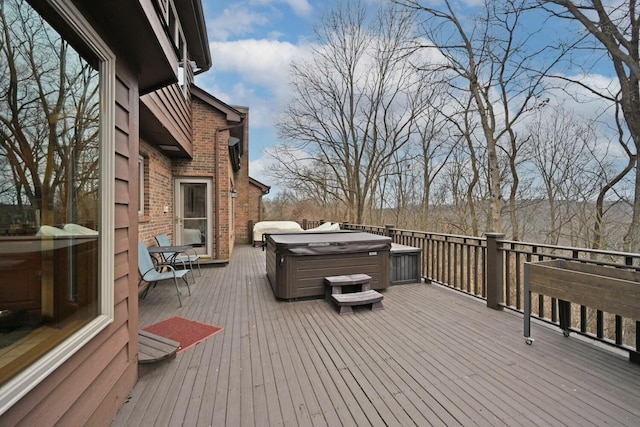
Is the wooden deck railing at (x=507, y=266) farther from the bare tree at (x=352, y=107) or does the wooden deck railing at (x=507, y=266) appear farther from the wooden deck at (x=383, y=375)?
the bare tree at (x=352, y=107)

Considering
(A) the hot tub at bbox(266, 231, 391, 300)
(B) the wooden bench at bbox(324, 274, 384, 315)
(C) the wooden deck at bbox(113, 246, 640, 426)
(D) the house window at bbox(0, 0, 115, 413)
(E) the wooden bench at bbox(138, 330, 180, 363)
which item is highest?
(D) the house window at bbox(0, 0, 115, 413)

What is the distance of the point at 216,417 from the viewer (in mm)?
1755

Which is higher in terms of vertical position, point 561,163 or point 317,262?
point 561,163

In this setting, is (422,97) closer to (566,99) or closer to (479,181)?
(479,181)

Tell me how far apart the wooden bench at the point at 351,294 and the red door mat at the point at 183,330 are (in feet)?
4.75

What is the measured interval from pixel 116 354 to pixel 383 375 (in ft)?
6.05

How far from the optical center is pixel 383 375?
86.6 inches

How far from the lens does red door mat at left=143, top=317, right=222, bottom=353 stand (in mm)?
2807

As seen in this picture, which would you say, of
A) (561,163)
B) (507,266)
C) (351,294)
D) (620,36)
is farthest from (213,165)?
(561,163)

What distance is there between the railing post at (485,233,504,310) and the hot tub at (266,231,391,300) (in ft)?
4.71

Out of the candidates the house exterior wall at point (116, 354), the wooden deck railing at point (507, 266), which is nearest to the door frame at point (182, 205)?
the wooden deck railing at point (507, 266)

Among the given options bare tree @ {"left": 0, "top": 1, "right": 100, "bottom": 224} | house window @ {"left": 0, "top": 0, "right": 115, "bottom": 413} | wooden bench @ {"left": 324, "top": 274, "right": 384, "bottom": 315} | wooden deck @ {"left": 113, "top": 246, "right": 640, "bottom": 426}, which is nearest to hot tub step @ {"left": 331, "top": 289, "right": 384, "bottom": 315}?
wooden bench @ {"left": 324, "top": 274, "right": 384, "bottom": 315}

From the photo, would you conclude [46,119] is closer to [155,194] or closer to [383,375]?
[383,375]

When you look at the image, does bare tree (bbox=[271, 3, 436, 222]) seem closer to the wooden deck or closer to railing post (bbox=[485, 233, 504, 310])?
railing post (bbox=[485, 233, 504, 310])
